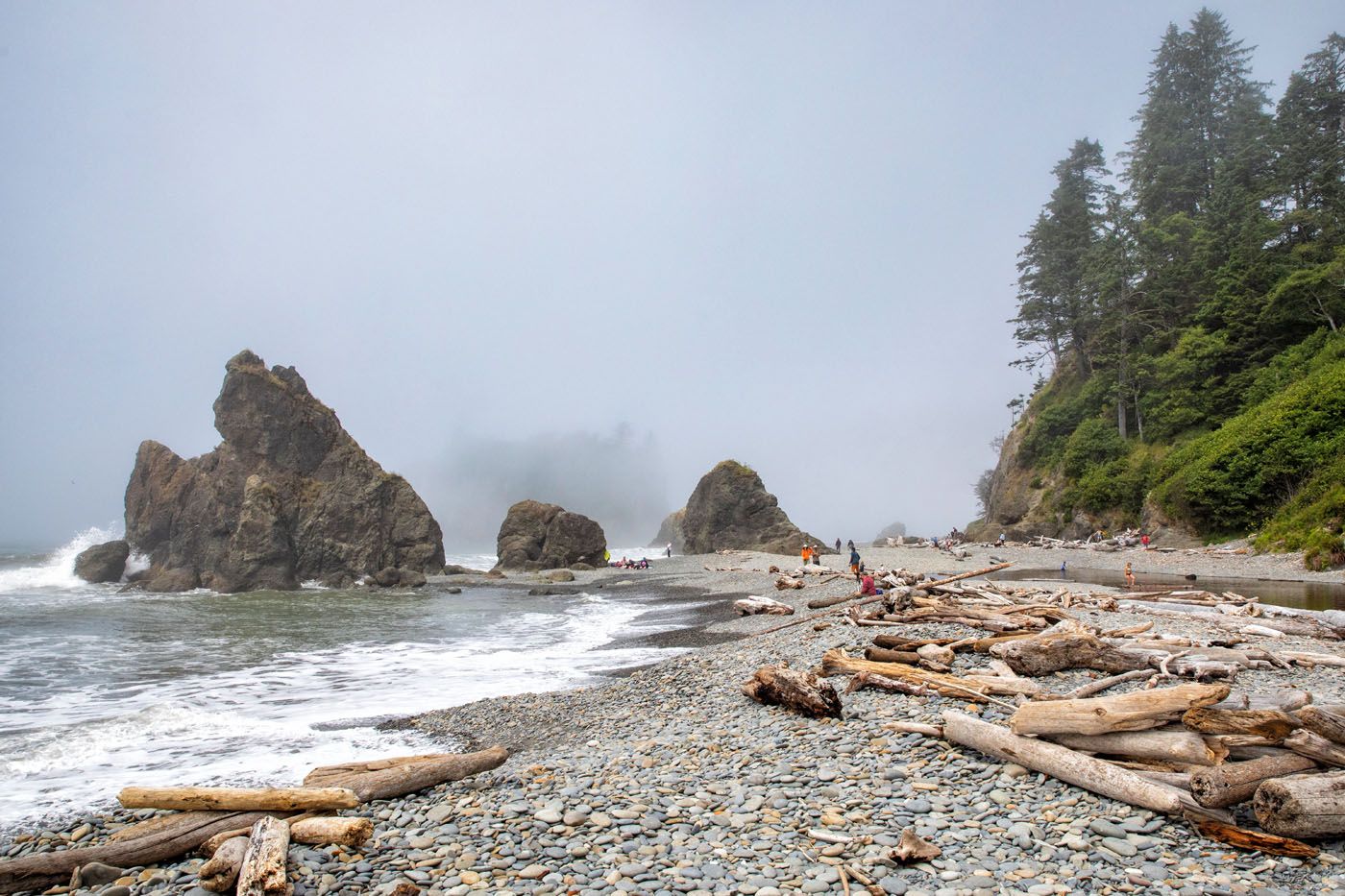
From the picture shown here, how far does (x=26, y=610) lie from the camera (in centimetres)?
3191

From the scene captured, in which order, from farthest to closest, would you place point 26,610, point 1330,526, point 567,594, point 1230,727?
1. point 567,594
2. point 26,610
3. point 1330,526
4. point 1230,727

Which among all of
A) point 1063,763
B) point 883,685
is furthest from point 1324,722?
point 883,685

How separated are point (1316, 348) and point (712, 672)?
Answer: 141 feet

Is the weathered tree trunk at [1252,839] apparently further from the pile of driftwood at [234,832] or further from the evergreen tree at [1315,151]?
the evergreen tree at [1315,151]

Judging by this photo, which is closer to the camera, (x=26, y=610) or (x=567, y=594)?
(x=26, y=610)

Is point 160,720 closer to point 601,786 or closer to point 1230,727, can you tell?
point 601,786

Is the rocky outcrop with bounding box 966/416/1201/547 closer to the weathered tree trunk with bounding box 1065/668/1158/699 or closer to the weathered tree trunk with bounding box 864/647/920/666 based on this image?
the weathered tree trunk with bounding box 1065/668/1158/699

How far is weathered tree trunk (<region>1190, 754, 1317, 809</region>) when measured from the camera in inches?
191

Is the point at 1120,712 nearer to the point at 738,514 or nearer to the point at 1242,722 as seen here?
the point at 1242,722

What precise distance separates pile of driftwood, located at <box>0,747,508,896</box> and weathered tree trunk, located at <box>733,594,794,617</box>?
16636 mm

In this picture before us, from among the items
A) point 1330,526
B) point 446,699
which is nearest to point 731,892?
point 446,699

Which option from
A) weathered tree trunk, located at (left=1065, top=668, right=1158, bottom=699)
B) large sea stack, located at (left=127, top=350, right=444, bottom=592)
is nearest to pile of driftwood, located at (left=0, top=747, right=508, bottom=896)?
weathered tree trunk, located at (left=1065, top=668, right=1158, bottom=699)

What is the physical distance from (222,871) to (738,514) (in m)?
64.8

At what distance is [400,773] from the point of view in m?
6.78
